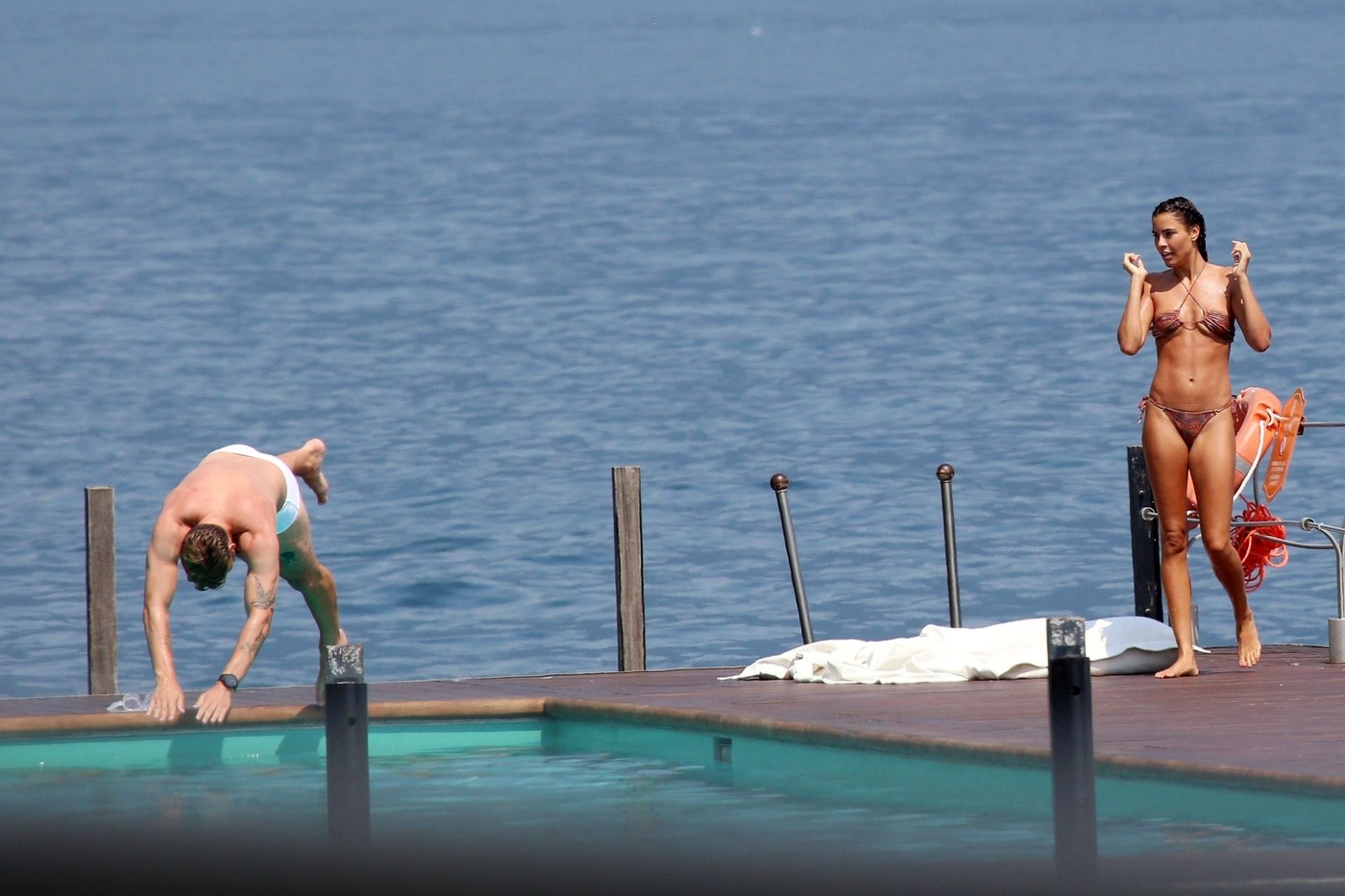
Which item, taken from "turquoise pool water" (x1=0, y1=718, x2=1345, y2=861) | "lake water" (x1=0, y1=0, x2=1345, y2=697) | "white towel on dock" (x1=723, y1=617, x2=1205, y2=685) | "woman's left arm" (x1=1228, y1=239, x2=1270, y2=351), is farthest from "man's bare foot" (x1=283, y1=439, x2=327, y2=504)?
"lake water" (x1=0, y1=0, x2=1345, y2=697)

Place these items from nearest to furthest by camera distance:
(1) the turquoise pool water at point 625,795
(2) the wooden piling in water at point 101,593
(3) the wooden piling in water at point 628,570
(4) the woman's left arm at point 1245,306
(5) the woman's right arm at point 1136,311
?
(1) the turquoise pool water at point 625,795 < (4) the woman's left arm at point 1245,306 < (5) the woman's right arm at point 1136,311 < (2) the wooden piling in water at point 101,593 < (3) the wooden piling in water at point 628,570

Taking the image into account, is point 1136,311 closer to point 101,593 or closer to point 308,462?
point 308,462

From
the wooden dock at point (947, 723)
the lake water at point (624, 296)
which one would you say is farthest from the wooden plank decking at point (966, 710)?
→ the lake water at point (624, 296)

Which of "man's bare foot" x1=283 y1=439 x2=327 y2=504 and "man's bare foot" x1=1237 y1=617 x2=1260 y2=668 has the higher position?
"man's bare foot" x1=283 y1=439 x2=327 y2=504

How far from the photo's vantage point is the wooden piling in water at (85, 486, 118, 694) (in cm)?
1027

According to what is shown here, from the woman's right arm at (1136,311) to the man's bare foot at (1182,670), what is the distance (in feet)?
4.07

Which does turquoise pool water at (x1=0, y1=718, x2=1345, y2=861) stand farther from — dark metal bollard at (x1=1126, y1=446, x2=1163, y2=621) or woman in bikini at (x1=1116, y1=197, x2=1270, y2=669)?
dark metal bollard at (x1=1126, y1=446, x2=1163, y2=621)

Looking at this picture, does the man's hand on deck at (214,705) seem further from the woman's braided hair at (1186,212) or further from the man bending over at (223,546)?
the woman's braided hair at (1186,212)

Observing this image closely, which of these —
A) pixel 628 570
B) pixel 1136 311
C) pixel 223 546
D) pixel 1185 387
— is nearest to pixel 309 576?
pixel 223 546

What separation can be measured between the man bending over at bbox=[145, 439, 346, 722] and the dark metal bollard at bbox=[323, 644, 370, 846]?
84.1 inches

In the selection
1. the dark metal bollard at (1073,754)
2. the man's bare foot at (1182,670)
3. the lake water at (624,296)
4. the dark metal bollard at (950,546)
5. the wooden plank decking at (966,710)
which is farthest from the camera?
the lake water at (624,296)

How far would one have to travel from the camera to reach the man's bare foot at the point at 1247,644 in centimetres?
949

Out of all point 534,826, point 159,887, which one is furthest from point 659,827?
point 159,887

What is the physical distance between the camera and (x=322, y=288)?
4709cm
